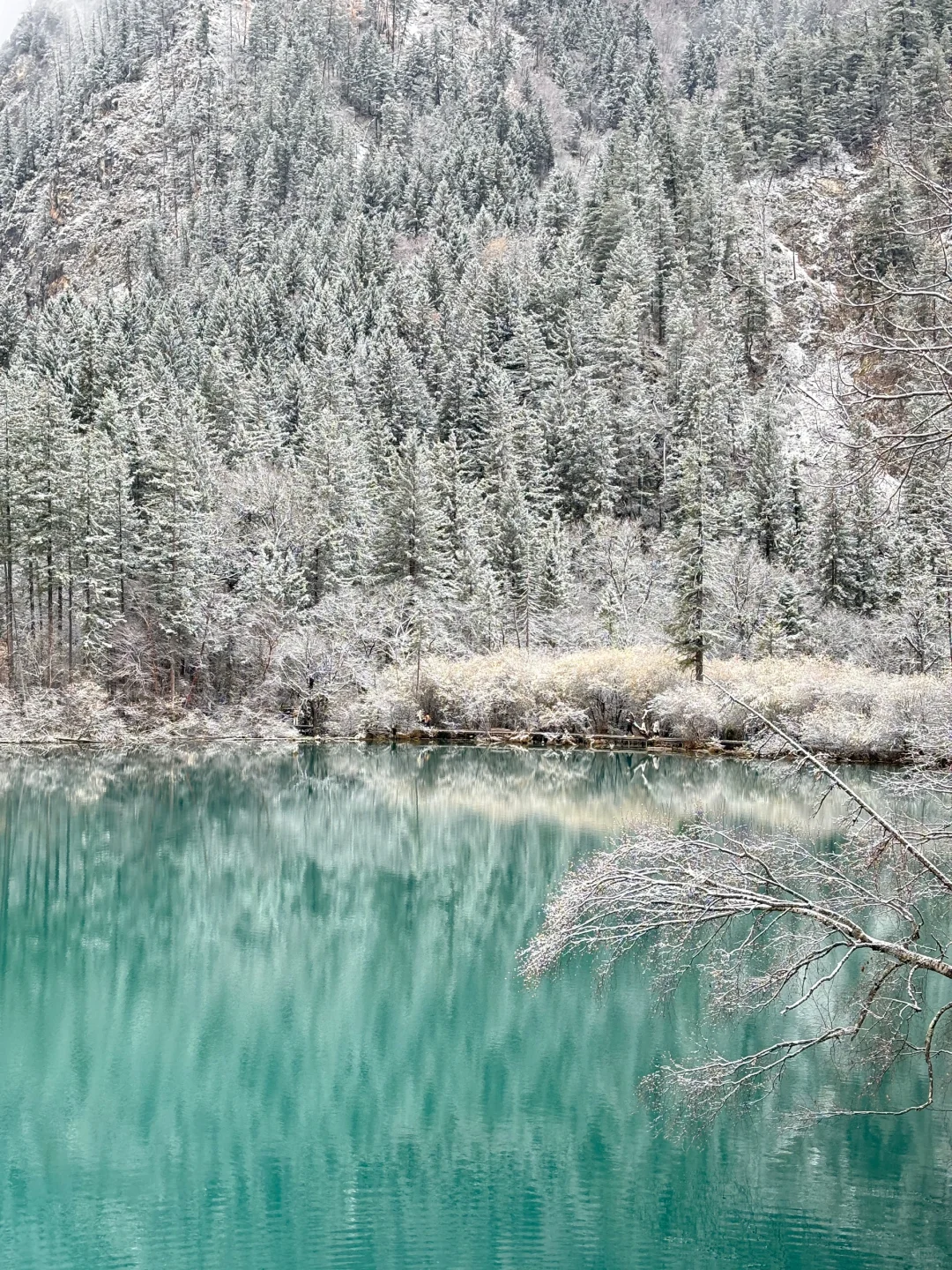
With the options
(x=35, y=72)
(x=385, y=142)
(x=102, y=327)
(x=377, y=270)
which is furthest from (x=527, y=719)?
(x=35, y=72)

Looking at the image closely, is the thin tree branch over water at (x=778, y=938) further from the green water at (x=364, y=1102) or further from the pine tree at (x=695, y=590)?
the pine tree at (x=695, y=590)

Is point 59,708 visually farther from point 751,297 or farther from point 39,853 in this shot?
point 751,297

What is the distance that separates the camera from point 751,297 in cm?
8162

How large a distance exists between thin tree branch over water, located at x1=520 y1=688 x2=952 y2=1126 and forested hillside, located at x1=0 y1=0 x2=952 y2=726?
→ 298 centimetres

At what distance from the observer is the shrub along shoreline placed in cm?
4275

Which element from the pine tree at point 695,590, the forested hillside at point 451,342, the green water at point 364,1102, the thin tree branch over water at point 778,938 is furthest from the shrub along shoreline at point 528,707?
the thin tree branch over water at point 778,938

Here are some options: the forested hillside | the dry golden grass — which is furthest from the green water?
the dry golden grass

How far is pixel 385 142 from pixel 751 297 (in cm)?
5128

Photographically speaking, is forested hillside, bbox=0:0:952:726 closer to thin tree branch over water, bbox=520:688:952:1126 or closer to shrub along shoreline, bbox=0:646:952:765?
shrub along shoreline, bbox=0:646:952:765

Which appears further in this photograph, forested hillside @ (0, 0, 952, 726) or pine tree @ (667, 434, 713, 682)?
forested hillside @ (0, 0, 952, 726)

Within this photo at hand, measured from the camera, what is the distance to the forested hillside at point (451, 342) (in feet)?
167

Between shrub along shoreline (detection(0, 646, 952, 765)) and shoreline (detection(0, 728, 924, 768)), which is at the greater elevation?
shrub along shoreline (detection(0, 646, 952, 765))

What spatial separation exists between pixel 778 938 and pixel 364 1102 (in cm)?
633

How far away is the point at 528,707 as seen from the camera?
4897 cm
